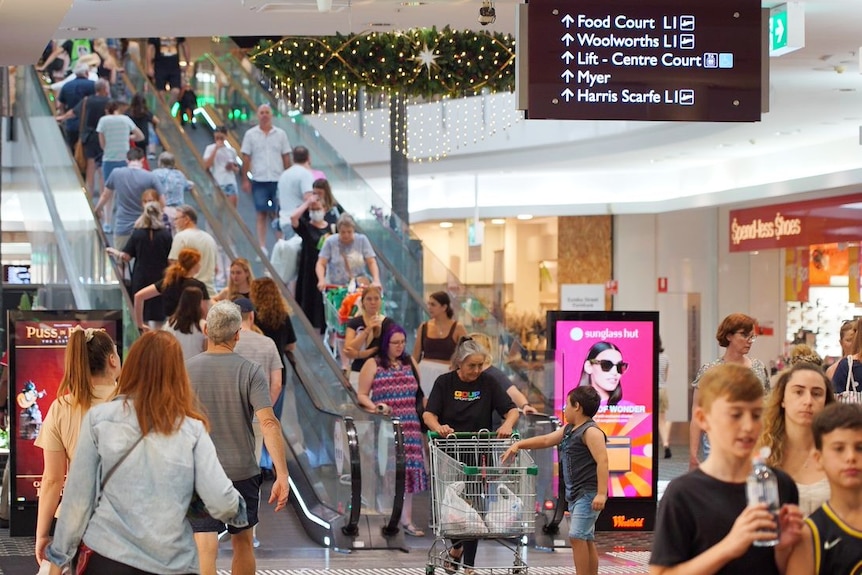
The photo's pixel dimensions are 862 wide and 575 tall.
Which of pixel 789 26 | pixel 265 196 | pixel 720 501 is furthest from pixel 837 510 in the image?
pixel 265 196

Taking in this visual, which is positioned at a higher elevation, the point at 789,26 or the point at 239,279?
the point at 789,26

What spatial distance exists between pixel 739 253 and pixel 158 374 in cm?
1844

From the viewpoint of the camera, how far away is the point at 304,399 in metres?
11.6

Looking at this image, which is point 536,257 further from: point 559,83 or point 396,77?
point 559,83

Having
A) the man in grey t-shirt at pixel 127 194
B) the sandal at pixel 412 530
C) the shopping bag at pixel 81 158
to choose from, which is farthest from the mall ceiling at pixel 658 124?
the shopping bag at pixel 81 158

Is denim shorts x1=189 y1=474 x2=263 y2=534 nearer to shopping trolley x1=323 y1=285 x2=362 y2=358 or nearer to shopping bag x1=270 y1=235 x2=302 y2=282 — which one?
shopping trolley x1=323 y1=285 x2=362 y2=358

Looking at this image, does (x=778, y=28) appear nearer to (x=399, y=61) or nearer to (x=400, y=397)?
(x=400, y=397)

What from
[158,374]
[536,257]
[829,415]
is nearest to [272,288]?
[158,374]

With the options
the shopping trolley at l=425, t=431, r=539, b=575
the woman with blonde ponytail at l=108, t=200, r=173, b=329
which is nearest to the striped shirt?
the woman with blonde ponytail at l=108, t=200, r=173, b=329

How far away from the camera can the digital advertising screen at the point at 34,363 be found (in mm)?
9828

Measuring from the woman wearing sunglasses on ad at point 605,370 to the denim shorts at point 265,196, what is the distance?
294 inches

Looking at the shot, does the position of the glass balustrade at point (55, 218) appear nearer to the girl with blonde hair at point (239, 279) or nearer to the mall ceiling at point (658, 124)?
the girl with blonde hair at point (239, 279)

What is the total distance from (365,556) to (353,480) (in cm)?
56

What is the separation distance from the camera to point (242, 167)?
18.0m
